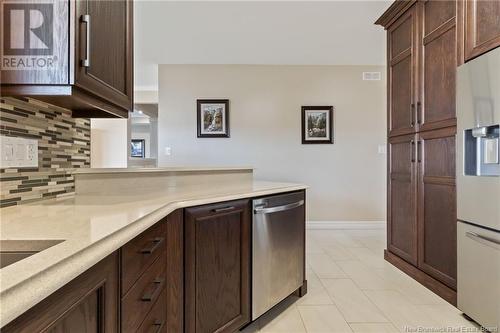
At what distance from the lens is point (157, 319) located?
1172 mm

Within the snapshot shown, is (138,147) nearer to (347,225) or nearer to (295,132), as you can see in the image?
(295,132)

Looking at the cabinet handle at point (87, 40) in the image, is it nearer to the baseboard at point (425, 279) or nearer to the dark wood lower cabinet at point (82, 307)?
the dark wood lower cabinet at point (82, 307)

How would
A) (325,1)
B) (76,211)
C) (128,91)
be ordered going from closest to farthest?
(76,211) → (128,91) → (325,1)

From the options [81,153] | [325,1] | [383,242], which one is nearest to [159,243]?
[81,153]

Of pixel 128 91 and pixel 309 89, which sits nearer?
pixel 128 91

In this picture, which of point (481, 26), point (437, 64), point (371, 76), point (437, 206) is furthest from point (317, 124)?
point (481, 26)

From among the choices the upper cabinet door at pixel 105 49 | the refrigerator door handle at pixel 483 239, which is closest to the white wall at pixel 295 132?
the refrigerator door handle at pixel 483 239

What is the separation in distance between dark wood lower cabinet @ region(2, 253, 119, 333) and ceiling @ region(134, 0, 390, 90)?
2.84m

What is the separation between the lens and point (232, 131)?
4684 millimetres

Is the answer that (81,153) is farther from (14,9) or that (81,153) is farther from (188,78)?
(188,78)

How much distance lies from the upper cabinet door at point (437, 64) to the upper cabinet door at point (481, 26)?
0.48ft

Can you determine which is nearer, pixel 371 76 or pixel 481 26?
pixel 481 26

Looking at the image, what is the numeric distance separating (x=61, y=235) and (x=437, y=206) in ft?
8.08

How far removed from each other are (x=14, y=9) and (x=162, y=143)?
377 centimetres
